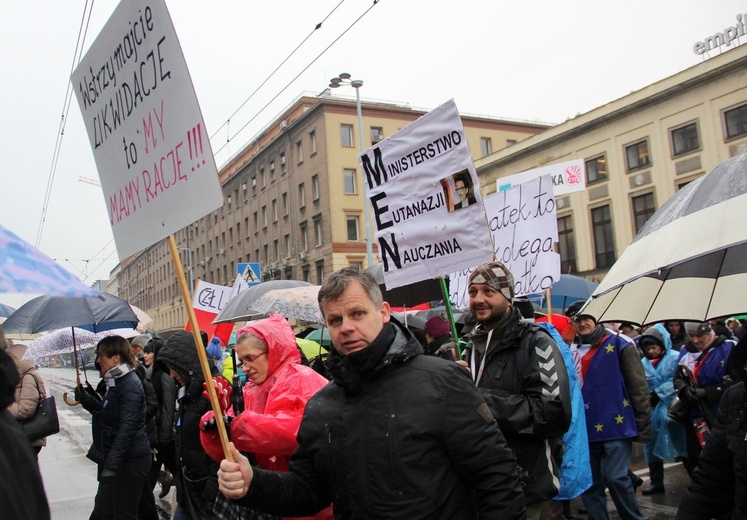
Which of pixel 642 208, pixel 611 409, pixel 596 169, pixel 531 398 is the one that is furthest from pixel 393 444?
pixel 596 169

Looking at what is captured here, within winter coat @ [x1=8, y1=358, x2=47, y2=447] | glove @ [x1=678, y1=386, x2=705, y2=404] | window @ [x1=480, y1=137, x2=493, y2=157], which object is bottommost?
glove @ [x1=678, y1=386, x2=705, y2=404]

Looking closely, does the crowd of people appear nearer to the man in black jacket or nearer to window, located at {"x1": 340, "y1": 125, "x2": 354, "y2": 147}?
the man in black jacket

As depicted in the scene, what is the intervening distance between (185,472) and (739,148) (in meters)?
28.5

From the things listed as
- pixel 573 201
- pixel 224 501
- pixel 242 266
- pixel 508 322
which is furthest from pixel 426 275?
pixel 573 201

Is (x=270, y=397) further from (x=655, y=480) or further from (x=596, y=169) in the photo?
(x=596, y=169)

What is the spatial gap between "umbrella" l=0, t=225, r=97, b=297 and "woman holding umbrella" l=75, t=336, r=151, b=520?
13.5ft

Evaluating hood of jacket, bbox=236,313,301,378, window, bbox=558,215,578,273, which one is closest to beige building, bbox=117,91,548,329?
window, bbox=558,215,578,273

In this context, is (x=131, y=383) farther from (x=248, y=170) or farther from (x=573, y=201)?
(x=248, y=170)

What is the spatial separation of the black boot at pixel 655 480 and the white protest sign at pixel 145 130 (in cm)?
657

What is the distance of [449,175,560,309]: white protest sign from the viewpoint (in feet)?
17.8

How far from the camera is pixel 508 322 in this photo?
11.2ft

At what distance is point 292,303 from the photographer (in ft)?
24.2

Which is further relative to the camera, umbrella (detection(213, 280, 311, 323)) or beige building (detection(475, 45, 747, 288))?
beige building (detection(475, 45, 747, 288))

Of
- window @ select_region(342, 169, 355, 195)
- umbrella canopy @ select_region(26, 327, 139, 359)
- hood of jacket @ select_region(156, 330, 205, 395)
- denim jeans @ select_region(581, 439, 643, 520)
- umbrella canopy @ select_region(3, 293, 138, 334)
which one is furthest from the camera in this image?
window @ select_region(342, 169, 355, 195)
